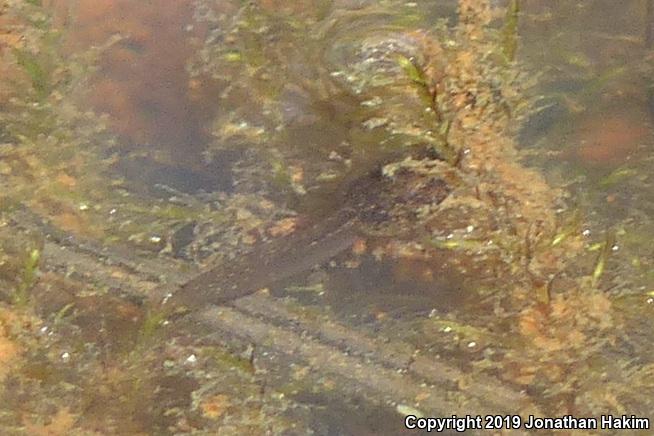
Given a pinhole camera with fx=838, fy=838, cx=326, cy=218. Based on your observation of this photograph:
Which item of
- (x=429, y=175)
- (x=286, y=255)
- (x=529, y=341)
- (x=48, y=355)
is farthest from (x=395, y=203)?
(x=48, y=355)

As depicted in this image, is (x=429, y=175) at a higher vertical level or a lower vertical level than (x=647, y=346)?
higher

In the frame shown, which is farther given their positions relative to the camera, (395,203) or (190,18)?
(190,18)

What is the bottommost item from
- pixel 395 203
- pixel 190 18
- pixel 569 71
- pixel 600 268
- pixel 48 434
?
Answer: pixel 48 434

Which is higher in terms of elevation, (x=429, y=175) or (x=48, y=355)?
(x=429, y=175)

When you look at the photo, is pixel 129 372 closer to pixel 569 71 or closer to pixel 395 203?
pixel 395 203

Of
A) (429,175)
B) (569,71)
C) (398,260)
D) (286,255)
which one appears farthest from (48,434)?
(569,71)

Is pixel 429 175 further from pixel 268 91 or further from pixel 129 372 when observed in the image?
pixel 129 372
